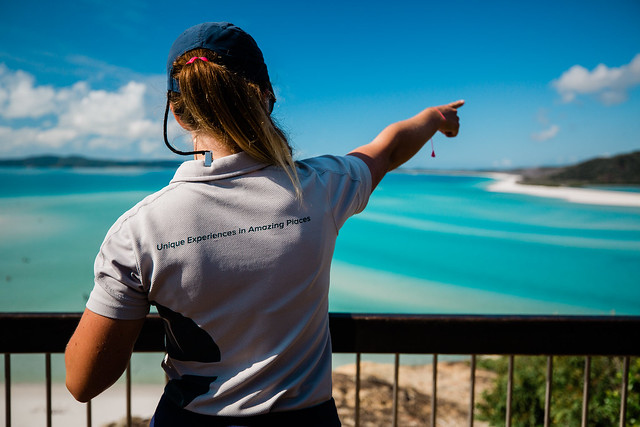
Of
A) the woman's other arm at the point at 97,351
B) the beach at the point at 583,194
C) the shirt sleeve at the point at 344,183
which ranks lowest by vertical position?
the beach at the point at 583,194

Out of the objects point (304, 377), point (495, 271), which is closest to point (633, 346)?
point (304, 377)

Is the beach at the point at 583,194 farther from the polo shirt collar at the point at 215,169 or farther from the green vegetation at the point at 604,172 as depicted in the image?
the polo shirt collar at the point at 215,169

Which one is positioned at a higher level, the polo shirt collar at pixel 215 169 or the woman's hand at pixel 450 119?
the woman's hand at pixel 450 119

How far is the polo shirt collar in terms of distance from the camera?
740mm

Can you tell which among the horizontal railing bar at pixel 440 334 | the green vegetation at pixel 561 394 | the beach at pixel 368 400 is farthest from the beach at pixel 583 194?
the horizontal railing bar at pixel 440 334

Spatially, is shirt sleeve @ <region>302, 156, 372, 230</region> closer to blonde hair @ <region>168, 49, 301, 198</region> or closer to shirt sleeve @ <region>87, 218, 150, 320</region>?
blonde hair @ <region>168, 49, 301, 198</region>

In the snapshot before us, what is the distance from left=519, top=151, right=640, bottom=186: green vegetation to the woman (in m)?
26.7

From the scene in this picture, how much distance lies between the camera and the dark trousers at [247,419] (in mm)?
802

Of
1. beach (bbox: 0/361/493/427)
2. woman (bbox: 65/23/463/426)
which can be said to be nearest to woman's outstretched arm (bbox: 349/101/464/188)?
woman (bbox: 65/23/463/426)

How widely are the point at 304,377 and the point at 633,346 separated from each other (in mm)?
1318

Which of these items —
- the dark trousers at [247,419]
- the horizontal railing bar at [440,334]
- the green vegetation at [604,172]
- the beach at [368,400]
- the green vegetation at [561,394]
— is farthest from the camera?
the green vegetation at [604,172]

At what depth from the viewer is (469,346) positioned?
1508 millimetres

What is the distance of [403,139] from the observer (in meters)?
1.12

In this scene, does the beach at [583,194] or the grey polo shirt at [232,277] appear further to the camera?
the beach at [583,194]
